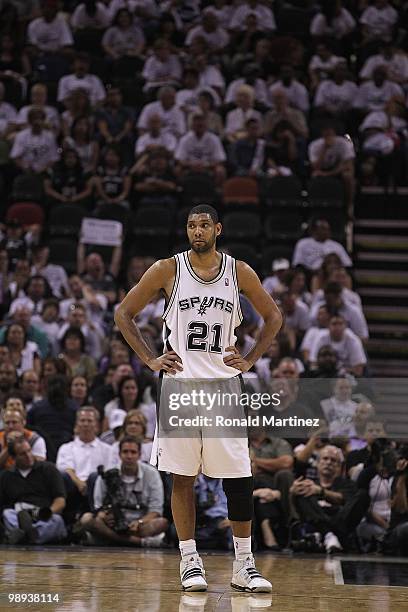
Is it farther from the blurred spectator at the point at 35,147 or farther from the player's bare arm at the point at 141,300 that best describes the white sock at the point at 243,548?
the blurred spectator at the point at 35,147

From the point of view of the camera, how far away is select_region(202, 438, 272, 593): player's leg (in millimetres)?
6023

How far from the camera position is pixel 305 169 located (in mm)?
14172

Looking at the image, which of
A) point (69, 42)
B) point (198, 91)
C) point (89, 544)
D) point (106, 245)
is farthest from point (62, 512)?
point (69, 42)

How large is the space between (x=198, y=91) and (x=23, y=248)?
145 inches

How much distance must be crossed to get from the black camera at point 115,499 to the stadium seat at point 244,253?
167 inches

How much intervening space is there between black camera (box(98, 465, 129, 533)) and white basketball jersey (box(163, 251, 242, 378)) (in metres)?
2.79

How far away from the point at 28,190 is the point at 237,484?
8291 millimetres

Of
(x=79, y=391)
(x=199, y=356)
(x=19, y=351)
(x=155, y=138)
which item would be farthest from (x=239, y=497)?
(x=155, y=138)

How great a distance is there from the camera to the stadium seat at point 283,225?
13148 millimetres

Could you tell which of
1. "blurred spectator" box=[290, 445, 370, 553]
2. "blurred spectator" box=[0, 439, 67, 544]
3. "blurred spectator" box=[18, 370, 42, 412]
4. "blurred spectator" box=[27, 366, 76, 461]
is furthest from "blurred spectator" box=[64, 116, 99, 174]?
"blurred spectator" box=[290, 445, 370, 553]

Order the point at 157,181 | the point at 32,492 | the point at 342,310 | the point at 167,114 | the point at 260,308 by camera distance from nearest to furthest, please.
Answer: the point at 260,308, the point at 32,492, the point at 342,310, the point at 157,181, the point at 167,114

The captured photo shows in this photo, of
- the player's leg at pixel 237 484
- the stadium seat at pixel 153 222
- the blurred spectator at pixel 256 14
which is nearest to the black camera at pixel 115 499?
the player's leg at pixel 237 484

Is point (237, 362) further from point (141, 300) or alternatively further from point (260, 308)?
point (141, 300)

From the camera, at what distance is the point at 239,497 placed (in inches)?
239
